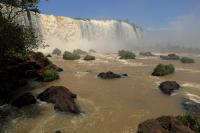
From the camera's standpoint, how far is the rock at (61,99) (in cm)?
2369

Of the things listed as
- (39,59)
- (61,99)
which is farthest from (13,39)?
(39,59)

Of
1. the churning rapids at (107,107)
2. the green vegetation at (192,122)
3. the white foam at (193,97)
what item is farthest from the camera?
the white foam at (193,97)

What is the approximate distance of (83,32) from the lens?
9944 centimetres

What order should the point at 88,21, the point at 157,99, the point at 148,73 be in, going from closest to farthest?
the point at 157,99
the point at 148,73
the point at 88,21

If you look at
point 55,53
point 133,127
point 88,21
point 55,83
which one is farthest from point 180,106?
point 88,21

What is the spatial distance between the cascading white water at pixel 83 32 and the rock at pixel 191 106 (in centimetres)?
4990

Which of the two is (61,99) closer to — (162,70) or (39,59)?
(39,59)

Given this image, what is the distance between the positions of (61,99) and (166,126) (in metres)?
9.17

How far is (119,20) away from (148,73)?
8157cm

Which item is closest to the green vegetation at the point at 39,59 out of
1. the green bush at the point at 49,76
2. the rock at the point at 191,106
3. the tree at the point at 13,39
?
the green bush at the point at 49,76

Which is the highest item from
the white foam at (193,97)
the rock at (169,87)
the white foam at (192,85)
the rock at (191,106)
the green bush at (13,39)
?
the green bush at (13,39)

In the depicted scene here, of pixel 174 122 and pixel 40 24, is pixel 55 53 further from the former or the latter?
pixel 174 122

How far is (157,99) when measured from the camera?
2758 centimetres

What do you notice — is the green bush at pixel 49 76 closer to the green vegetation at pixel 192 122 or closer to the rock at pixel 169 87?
the rock at pixel 169 87
